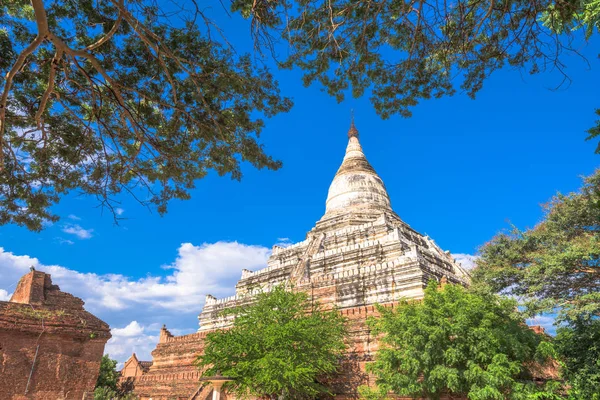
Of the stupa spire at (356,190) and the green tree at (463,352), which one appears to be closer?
the green tree at (463,352)

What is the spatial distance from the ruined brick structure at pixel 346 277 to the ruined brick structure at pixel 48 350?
4636mm

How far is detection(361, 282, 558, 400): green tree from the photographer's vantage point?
924cm

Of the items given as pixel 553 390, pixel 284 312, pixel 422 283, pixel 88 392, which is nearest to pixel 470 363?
pixel 553 390

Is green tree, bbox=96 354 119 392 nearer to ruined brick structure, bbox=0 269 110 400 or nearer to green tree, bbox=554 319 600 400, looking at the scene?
ruined brick structure, bbox=0 269 110 400

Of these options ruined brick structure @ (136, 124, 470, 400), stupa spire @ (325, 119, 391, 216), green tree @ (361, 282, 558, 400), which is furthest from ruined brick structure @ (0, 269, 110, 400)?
stupa spire @ (325, 119, 391, 216)

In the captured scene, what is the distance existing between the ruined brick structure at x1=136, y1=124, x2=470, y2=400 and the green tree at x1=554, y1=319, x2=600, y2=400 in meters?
4.86

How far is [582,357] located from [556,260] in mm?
2281

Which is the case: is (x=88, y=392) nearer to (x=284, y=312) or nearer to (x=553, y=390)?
(x=284, y=312)

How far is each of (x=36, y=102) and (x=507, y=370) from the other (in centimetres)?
1201

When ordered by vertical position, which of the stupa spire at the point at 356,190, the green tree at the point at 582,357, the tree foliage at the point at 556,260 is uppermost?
the stupa spire at the point at 356,190

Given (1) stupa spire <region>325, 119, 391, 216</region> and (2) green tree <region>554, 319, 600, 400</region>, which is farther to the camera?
(1) stupa spire <region>325, 119, 391, 216</region>

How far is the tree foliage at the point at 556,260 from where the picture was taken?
940cm

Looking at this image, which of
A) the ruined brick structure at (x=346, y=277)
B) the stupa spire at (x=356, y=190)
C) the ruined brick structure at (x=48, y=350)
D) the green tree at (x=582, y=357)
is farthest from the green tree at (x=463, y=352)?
the stupa spire at (x=356, y=190)

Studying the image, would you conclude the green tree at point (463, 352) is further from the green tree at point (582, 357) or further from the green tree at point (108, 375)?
the green tree at point (108, 375)
